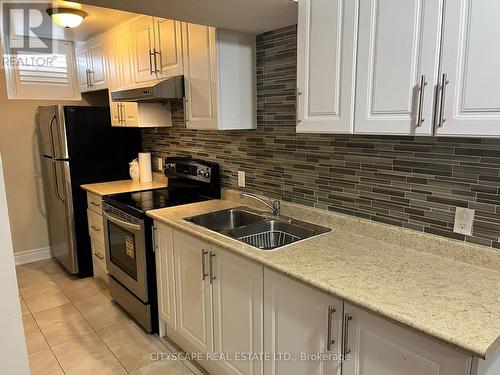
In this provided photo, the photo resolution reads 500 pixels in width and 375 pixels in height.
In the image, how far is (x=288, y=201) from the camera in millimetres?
2328

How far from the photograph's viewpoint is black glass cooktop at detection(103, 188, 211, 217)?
2526 millimetres

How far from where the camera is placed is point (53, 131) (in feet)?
11.2

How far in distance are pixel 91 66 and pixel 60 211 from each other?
1.51 m

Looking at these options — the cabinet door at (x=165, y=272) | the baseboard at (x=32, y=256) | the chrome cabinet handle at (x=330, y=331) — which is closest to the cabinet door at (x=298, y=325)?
the chrome cabinet handle at (x=330, y=331)

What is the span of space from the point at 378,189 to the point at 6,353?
166 centimetres

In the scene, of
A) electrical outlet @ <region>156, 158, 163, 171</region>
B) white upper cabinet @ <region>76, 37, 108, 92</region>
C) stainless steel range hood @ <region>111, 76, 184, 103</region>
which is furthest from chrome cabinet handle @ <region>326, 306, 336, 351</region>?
white upper cabinet @ <region>76, 37, 108, 92</region>

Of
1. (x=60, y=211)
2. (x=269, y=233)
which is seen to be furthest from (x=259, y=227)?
(x=60, y=211)

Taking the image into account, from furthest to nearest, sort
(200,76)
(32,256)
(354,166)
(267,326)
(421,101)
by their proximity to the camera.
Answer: (32,256), (200,76), (354,166), (267,326), (421,101)

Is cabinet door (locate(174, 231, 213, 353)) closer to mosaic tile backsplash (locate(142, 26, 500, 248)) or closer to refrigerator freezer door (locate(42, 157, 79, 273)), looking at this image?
mosaic tile backsplash (locate(142, 26, 500, 248))

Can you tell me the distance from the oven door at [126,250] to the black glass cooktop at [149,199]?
6 cm

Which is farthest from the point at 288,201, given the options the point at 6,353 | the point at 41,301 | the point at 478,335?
the point at 41,301

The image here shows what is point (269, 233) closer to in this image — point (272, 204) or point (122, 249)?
point (272, 204)

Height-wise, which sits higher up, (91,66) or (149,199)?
(91,66)

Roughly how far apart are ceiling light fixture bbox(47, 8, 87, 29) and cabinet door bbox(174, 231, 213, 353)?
182 cm
